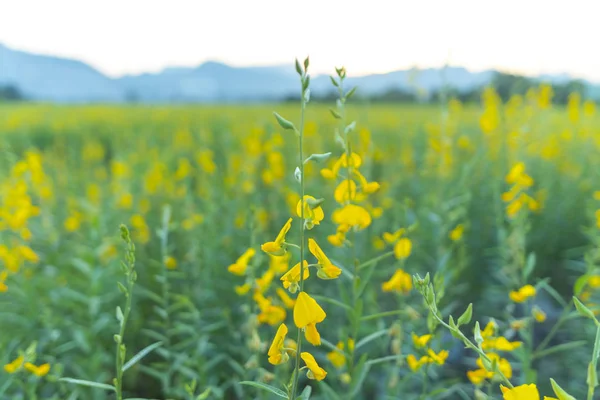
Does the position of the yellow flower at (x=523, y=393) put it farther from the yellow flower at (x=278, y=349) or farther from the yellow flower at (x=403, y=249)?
the yellow flower at (x=403, y=249)

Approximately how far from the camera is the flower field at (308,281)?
1.21 metres

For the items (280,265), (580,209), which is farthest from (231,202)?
(580,209)

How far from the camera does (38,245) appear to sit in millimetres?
3566

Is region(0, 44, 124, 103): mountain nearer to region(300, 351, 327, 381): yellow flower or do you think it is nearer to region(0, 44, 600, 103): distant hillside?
region(0, 44, 600, 103): distant hillside

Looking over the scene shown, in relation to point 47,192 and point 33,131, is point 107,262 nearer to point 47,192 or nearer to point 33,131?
point 47,192

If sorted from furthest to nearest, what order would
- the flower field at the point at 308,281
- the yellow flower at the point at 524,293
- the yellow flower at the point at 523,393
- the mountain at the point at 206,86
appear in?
1. the mountain at the point at 206,86
2. the yellow flower at the point at 524,293
3. the flower field at the point at 308,281
4. the yellow flower at the point at 523,393

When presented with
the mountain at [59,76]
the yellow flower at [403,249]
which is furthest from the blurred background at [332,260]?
the mountain at [59,76]

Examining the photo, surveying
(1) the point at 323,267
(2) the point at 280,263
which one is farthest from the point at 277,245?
(2) the point at 280,263

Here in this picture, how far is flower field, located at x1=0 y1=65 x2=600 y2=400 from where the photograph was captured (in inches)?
47.8

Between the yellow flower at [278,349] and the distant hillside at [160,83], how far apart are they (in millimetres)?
502

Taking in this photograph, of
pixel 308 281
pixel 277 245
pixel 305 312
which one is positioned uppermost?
pixel 277 245

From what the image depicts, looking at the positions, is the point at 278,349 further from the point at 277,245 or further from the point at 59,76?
the point at 59,76

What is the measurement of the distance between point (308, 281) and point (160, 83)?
7833cm

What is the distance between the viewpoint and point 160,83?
75375 millimetres
